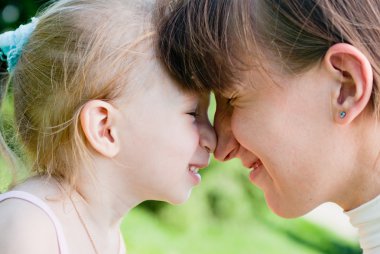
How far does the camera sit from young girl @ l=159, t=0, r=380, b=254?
1.85 meters

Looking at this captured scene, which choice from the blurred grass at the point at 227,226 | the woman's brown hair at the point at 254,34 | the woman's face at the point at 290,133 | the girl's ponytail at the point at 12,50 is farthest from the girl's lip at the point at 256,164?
the blurred grass at the point at 227,226

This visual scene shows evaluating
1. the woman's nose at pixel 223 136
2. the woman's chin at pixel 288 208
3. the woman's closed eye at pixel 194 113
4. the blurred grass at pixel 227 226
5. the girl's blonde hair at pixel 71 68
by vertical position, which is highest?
the girl's blonde hair at pixel 71 68

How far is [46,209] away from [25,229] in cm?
10

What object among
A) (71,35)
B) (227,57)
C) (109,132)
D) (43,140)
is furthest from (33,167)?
(227,57)

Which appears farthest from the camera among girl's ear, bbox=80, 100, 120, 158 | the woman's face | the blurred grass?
the blurred grass

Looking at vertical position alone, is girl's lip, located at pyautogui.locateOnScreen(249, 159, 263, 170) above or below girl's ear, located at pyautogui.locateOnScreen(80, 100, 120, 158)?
below

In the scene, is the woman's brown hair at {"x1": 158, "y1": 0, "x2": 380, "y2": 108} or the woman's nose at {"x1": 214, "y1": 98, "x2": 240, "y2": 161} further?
the woman's nose at {"x1": 214, "y1": 98, "x2": 240, "y2": 161}

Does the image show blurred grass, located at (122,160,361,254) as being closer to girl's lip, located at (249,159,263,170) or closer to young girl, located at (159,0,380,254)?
girl's lip, located at (249,159,263,170)

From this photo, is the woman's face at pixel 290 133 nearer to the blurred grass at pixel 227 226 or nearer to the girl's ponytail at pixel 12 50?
the girl's ponytail at pixel 12 50

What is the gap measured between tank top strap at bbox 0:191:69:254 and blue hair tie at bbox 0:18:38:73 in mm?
422

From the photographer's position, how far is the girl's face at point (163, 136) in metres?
2.11

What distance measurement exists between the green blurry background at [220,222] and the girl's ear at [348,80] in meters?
2.46

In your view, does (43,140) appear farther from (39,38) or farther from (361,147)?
(361,147)

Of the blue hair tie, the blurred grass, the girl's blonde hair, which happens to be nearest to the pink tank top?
the girl's blonde hair
